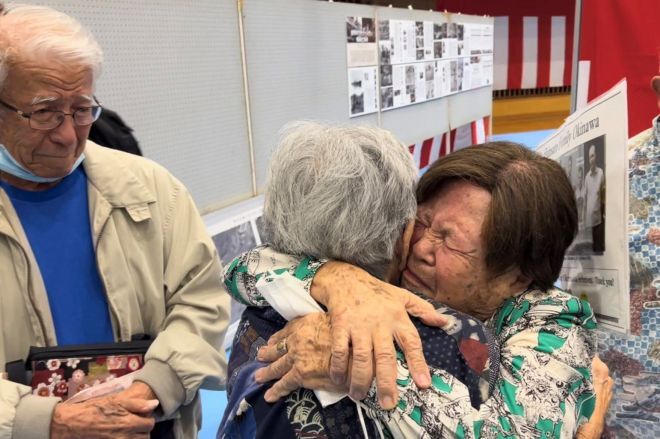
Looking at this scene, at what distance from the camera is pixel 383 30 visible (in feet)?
16.3

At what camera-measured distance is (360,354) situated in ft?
2.67

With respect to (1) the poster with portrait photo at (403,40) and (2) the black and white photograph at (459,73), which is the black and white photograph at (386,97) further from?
(2) the black and white photograph at (459,73)

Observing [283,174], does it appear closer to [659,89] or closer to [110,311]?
[110,311]

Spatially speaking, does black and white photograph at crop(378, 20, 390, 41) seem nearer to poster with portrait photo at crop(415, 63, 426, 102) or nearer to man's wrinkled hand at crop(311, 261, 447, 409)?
poster with portrait photo at crop(415, 63, 426, 102)

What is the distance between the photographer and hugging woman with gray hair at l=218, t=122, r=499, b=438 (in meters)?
0.84

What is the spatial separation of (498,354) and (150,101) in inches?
82.2

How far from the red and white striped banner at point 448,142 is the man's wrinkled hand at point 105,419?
4192mm

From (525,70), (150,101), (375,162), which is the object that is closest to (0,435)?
(375,162)

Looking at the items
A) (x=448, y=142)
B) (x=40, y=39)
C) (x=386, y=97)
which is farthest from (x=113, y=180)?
(x=448, y=142)

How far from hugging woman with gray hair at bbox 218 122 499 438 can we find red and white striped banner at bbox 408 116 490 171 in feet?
14.3

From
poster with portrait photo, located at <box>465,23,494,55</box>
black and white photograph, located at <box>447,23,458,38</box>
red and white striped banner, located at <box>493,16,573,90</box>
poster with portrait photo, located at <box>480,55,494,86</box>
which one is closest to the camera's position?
black and white photograph, located at <box>447,23,458,38</box>

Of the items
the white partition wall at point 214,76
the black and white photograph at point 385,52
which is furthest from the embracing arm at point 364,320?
the black and white photograph at point 385,52

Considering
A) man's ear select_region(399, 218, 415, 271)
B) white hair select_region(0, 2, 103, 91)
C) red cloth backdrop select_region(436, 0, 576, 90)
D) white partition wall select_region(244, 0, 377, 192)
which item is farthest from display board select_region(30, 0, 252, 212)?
red cloth backdrop select_region(436, 0, 576, 90)

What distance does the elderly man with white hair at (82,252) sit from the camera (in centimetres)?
128
